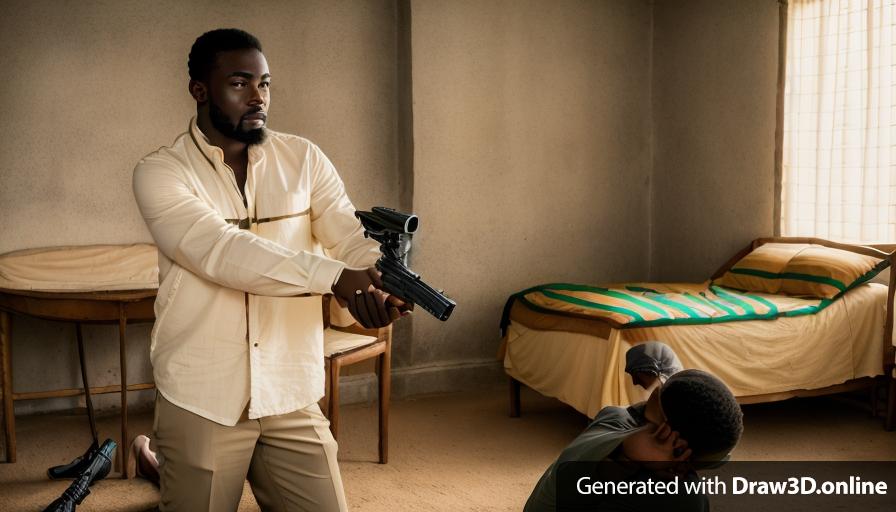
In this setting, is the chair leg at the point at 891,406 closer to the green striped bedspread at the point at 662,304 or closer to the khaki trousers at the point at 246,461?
the green striped bedspread at the point at 662,304

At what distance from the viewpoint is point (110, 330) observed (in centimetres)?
473

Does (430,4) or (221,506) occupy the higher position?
(430,4)

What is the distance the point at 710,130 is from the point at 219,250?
4492mm

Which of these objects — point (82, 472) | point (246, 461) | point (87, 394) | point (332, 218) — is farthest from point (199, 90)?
point (87, 394)

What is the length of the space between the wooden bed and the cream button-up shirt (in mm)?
2036

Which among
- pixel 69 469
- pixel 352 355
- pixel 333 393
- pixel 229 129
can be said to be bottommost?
pixel 69 469

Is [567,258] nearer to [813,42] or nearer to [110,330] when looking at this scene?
[813,42]

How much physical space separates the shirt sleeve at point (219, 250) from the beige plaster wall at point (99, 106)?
9.85 ft

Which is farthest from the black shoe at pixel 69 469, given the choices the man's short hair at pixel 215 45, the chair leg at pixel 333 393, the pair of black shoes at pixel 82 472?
the man's short hair at pixel 215 45

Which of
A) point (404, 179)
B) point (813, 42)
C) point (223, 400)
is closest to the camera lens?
point (223, 400)

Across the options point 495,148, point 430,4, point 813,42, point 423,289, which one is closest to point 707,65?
point 813,42

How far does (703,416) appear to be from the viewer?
170cm

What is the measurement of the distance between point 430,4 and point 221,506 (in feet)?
12.6

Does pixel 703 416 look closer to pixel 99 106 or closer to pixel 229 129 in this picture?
pixel 229 129
